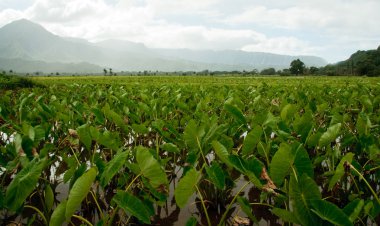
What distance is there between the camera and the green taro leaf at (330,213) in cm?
112

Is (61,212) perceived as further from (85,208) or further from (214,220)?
(214,220)

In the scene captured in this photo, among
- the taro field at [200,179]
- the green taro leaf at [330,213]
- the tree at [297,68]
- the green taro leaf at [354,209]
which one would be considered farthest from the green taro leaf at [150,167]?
the tree at [297,68]

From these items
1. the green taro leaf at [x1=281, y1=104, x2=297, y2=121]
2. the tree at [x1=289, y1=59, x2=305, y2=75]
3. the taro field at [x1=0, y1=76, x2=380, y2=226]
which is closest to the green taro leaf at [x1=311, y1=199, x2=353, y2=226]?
the taro field at [x1=0, y1=76, x2=380, y2=226]

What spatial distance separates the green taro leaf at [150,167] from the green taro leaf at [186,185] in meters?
0.09

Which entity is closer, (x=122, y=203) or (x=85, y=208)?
(x=122, y=203)

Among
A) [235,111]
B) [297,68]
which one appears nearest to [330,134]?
[235,111]

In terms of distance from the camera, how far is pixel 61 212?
1321 mm

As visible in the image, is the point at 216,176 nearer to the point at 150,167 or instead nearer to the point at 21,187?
the point at 150,167

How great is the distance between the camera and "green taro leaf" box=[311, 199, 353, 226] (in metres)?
1.12

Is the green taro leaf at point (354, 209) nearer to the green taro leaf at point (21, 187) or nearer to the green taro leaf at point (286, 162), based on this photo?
the green taro leaf at point (286, 162)

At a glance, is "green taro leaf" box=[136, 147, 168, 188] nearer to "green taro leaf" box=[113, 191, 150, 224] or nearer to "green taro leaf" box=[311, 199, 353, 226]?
"green taro leaf" box=[113, 191, 150, 224]

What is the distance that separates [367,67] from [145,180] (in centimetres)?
4478

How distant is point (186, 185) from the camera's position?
1.46 m

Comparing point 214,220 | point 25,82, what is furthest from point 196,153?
point 25,82
